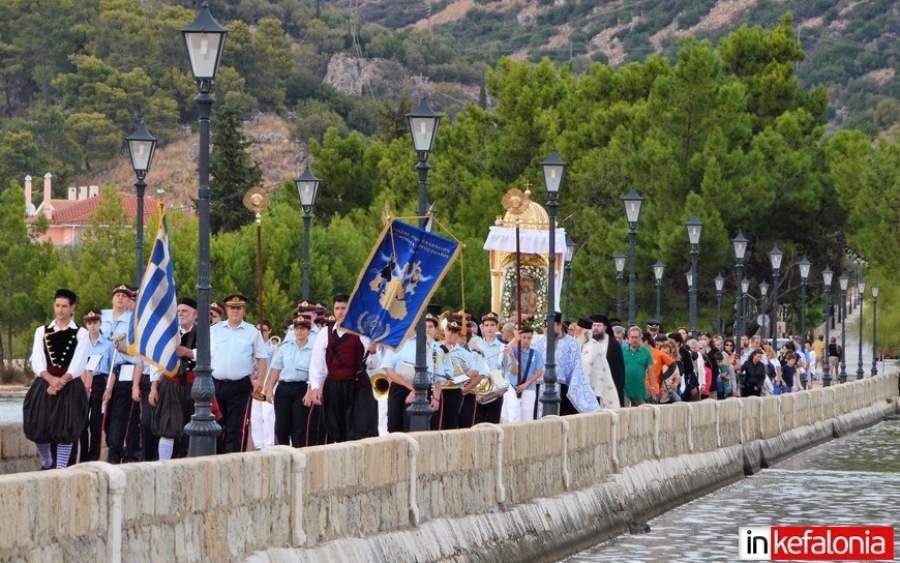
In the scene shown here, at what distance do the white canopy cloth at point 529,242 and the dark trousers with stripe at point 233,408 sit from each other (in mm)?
26179

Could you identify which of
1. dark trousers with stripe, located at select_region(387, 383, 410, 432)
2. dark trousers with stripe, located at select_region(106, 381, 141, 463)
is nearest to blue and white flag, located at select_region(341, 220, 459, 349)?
dark trousers with stripe, located at select_region(387, 383, 410, 432)

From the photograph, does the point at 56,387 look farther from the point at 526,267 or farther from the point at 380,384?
the point at 526,267

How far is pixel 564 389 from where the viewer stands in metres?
23.4

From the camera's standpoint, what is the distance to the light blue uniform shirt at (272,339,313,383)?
19312mm

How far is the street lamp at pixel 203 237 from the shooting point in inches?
606

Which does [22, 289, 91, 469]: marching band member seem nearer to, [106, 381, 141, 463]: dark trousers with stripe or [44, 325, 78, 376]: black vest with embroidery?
[44, 325, 78, 376]: black vest with embroidery

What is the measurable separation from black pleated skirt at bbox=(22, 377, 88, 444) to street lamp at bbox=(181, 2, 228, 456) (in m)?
1.40

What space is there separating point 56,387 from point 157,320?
0.95m

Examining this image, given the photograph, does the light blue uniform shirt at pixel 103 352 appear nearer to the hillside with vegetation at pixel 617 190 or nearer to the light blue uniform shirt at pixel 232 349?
the light blue uniform shirt at pixel 232 349

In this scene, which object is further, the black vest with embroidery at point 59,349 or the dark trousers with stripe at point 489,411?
the dark trousers with stripe at point 489,411

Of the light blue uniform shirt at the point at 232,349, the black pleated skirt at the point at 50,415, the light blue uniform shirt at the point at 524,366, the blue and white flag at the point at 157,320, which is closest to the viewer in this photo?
the black pleated skirt at the point at 50,415

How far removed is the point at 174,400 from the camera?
699 inches

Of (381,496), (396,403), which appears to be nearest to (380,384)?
(396,403)

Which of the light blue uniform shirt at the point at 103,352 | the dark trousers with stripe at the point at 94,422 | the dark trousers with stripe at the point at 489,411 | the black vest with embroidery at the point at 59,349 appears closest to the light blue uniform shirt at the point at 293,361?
the light blue uniform shirt at the point at 103,352
